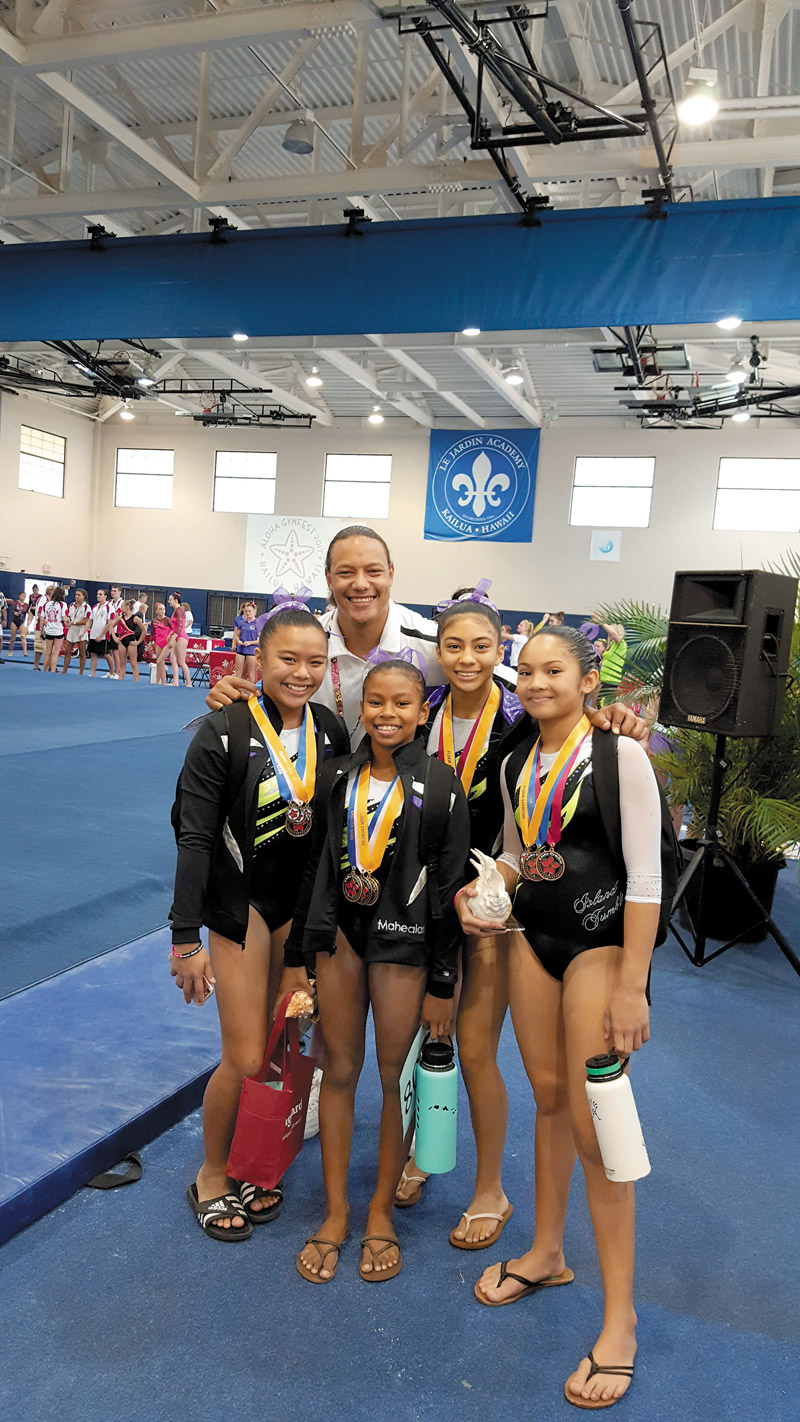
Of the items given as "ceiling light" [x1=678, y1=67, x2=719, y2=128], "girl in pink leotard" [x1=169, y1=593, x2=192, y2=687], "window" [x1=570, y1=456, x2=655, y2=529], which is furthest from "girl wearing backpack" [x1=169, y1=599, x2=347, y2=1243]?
"window" [x1=570, y1=456, x2=655, y2=529]

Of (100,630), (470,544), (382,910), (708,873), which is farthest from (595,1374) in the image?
(470,544)

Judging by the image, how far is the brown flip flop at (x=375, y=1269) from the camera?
6.93ft

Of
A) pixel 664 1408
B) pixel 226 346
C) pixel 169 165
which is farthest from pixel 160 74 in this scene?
pixel 664 1408

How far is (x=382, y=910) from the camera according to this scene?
A: 2.09m

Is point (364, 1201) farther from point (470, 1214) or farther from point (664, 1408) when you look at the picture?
point (664, 1408)

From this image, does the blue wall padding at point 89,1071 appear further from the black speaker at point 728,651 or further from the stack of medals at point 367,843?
the black speaker at point 728,651

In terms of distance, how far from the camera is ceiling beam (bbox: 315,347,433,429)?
16062 mm

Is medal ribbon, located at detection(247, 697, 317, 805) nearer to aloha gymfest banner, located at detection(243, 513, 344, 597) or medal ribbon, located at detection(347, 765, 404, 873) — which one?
medal ribbon, located at detection(347, 765, 404, 873)

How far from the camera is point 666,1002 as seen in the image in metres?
4.12

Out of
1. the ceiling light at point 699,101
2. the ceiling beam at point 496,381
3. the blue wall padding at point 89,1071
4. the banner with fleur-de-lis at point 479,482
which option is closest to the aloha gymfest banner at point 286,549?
the banner with fleur-de-lis at point 479,482

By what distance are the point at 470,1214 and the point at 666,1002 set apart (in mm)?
2074

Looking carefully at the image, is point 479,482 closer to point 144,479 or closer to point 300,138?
point 144,479

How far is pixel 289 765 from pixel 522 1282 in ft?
4.30

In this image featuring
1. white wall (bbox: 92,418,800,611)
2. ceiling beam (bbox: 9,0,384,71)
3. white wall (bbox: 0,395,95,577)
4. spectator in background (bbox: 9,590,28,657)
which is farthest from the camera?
white wall (bbox: 0,395,95,577)
